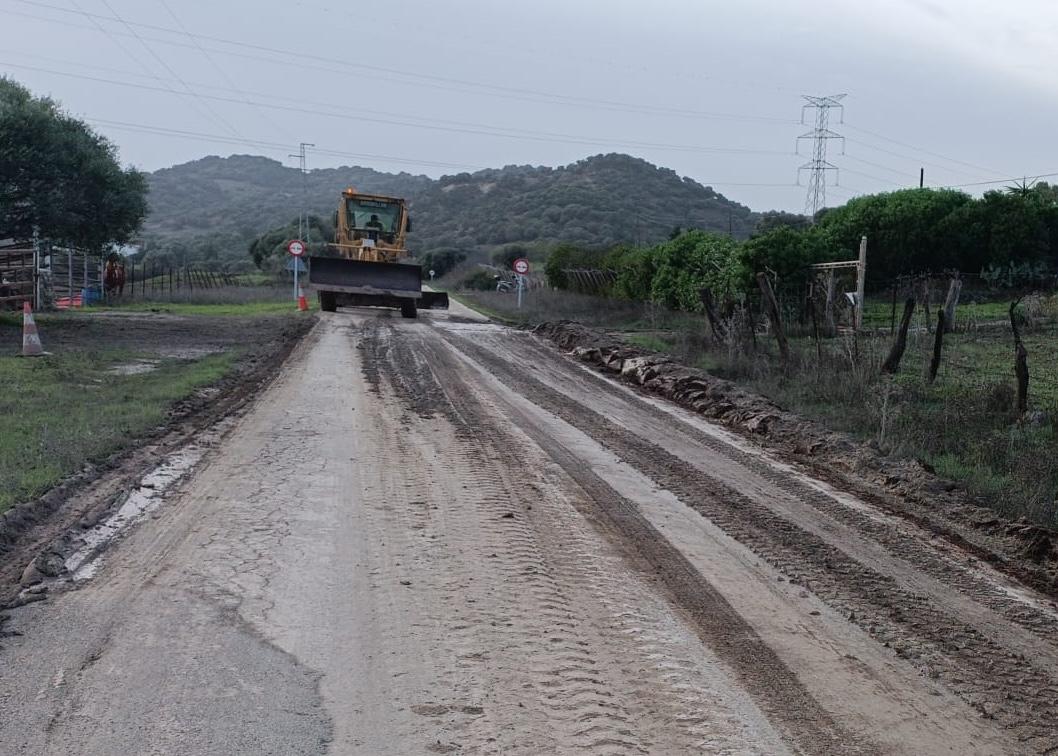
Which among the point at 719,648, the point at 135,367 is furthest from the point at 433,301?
the point at 719,648

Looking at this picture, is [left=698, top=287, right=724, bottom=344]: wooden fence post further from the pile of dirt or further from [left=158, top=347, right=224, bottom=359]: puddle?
[left=158, top=347, right=224, bottom=359]: puddle

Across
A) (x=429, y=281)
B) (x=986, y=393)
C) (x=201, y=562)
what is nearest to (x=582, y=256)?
(x=429, y=281)

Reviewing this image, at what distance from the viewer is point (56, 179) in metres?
23.0

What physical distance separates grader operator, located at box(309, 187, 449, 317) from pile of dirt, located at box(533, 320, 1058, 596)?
12.5 metres

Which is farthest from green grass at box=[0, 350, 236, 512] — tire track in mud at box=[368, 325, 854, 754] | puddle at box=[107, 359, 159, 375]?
tire track in mud at box=[368, 325, 854, 754]

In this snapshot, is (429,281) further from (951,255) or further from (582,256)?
(951,255)

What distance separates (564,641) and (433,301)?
2784cm

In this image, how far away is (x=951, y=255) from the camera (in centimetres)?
3406

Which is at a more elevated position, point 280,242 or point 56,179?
point 280,242

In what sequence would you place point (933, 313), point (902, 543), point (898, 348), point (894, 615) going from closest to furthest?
point (894, 615), point (902, 543), point (898, 348), point (933, 313)

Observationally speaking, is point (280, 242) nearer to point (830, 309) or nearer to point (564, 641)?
point (830, 309)

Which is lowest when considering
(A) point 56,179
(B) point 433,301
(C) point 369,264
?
(B) point 433,301

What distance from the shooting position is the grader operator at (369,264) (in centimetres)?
2817

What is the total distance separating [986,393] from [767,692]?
914 centimetres
